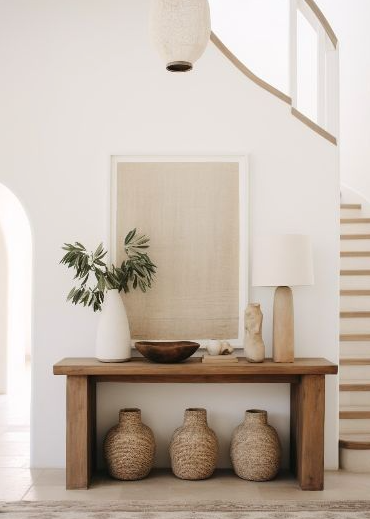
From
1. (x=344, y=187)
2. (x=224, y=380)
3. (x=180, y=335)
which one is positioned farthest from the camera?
(x=344, y=187)

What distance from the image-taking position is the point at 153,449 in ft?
14.2

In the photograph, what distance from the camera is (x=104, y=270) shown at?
4570 mm

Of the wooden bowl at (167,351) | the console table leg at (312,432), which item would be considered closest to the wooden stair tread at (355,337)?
the console table leg at (312,432)

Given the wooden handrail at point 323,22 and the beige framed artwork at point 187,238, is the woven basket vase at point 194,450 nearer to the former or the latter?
the beige framed artwork at point 187,238

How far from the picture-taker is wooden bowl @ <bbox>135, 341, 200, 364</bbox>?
416 centimetres

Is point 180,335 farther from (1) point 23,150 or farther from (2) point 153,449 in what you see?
(1) point 23,150

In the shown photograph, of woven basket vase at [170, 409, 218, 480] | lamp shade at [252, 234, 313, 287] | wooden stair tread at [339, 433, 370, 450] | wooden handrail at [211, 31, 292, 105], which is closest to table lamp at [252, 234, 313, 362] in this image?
lamp shade at [252, 234, 313, 287]

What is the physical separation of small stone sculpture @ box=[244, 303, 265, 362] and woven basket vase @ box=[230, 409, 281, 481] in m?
0.39

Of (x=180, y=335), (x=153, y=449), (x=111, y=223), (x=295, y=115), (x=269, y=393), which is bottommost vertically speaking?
(x=153, y=449)

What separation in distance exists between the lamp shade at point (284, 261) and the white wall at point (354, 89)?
319 cm

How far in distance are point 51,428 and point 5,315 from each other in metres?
3.30

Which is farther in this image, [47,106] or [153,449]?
[47,106]

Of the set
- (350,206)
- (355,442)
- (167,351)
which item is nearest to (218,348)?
(167,351)

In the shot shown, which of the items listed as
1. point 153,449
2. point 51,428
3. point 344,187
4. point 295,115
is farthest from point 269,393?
point 344,187
